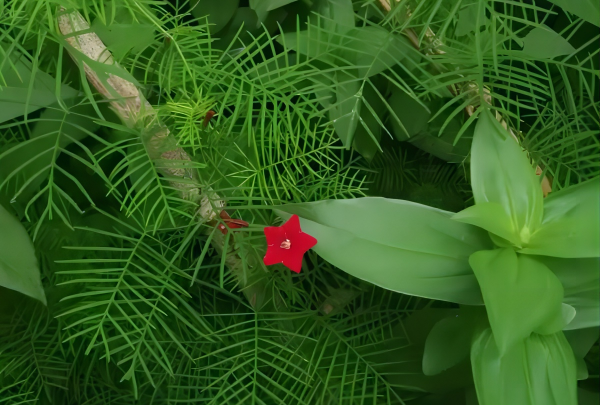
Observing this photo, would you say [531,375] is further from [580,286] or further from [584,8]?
[584,8]

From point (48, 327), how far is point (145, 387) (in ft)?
0.30

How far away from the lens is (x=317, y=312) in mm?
378

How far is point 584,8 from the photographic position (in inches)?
12.2

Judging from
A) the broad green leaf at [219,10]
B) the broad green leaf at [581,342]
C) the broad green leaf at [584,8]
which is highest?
the broad green leaf at [219,10]

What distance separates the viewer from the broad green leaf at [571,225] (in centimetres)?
27

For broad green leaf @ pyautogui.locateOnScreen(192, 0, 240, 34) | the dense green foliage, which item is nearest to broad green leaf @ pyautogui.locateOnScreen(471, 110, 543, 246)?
→ the dense green foliage

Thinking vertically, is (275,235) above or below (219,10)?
below

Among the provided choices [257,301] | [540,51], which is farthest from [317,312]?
[540,51]

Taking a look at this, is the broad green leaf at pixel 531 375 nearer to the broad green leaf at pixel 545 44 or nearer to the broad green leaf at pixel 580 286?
the broad green leaf at pixel 580 286

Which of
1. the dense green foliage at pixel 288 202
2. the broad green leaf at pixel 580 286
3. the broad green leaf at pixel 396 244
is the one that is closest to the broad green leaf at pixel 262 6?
the dense green foliage at pixel 288 202

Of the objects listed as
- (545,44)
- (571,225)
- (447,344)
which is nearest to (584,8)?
(545,44)

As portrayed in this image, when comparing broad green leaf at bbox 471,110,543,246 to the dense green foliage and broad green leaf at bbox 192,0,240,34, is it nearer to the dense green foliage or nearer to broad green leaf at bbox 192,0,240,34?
the dense green foliage

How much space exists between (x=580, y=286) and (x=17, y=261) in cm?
37

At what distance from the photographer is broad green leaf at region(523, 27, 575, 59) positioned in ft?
1.09
